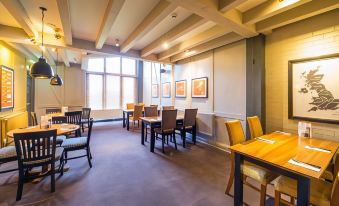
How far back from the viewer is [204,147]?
3990mm

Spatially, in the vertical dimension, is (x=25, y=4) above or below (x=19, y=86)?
above

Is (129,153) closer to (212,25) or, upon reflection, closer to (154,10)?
(154,10)

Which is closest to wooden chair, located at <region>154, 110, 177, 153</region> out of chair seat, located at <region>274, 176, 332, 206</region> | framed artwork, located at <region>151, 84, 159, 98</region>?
chair seat, located at <region>274, 176, 332, 206</region>

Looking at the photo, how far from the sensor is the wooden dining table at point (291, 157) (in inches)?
50.3

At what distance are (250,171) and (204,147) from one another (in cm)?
223

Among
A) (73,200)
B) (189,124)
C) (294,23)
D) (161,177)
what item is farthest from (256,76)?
(73,200)

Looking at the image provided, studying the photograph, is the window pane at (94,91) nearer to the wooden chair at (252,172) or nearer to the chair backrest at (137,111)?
the chair backrest at (137,111)

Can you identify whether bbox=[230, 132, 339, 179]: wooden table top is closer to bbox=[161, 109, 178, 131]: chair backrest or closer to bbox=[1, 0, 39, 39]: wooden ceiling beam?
bbox=[161, 109, 178, 131]: chair backrest

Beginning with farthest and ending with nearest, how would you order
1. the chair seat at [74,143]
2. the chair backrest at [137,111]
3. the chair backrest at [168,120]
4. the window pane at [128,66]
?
the window pane at [128,66], the chair backrest at [137,111], the chair backrest at [168,120], the chair seat at [74,143]

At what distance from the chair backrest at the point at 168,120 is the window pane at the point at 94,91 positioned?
527 centimetres

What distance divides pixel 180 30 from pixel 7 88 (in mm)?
4209

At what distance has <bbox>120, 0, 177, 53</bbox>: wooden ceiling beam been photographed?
2234 mm

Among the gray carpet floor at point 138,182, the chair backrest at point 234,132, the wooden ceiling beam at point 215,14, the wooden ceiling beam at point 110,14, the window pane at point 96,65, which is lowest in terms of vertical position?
the gray carpet floor at point 138,182

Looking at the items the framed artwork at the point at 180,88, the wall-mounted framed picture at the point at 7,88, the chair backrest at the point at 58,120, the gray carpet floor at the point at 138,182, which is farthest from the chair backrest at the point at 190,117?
the wall-mounted framed picture at the point at 7,88
